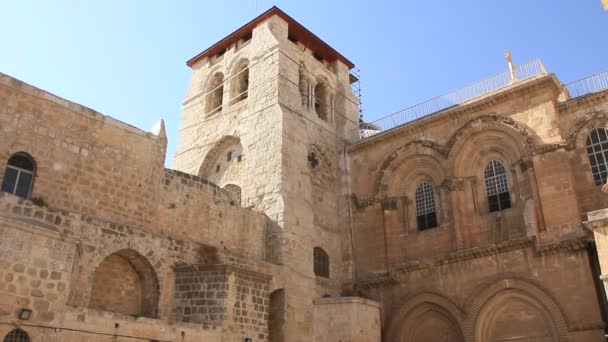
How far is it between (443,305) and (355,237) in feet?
13.0

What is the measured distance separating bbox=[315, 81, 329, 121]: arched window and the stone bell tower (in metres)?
0.04

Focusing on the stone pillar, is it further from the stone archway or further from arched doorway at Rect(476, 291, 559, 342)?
the stone archway

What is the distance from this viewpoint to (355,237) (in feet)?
61.5

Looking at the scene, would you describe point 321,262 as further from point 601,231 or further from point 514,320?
point 601,231

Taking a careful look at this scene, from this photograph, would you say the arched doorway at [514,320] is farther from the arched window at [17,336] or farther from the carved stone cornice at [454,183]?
the arched window at [17,336]

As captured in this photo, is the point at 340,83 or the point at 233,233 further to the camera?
the point at 340,83

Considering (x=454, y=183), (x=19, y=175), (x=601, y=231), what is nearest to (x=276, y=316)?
(x=454, y=183)

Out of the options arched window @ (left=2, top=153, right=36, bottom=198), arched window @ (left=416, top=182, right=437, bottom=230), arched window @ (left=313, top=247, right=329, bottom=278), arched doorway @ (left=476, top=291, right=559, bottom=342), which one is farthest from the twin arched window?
arched doorway @ (left=476, top=291, right=559, bottom=342)

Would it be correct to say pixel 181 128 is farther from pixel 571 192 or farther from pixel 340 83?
pixel 571 192

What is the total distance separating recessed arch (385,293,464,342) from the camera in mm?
15961

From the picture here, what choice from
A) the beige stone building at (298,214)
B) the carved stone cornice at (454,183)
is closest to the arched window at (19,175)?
the beige stone building at (298,214)

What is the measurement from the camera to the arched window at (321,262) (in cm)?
1767

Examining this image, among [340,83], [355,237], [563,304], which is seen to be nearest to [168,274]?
[355,237]

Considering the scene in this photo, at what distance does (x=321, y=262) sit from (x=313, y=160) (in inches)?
141
